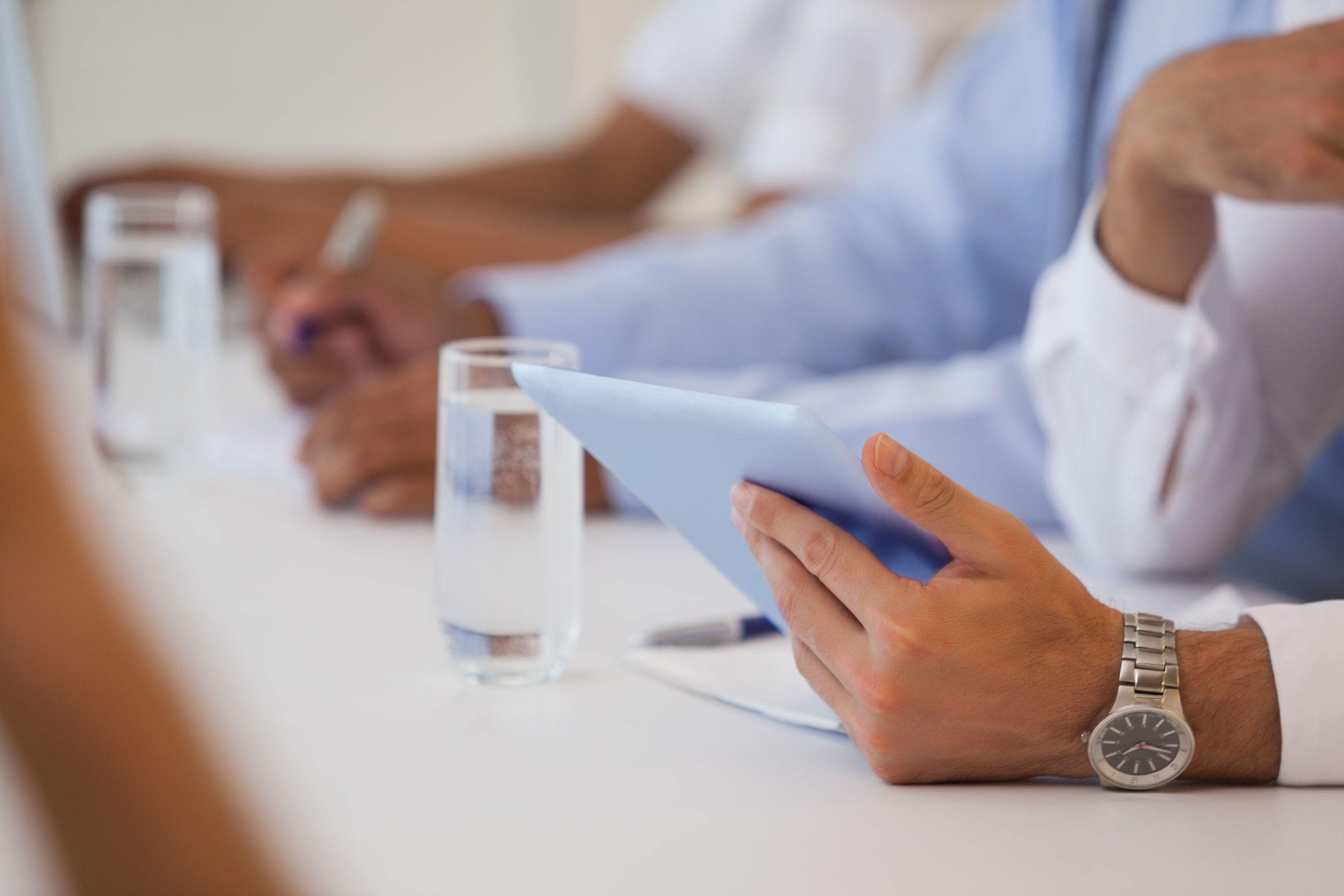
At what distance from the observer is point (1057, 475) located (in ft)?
2.51

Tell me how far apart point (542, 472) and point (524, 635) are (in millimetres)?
67

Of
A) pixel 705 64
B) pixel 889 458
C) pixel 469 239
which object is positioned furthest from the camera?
pixel 705 64

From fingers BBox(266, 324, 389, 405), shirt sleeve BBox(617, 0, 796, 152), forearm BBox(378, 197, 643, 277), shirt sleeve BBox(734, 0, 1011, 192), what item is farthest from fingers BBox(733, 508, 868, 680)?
shirt sleeve BBox(617, 0, 796, 152)

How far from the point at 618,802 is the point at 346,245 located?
31.7 inches

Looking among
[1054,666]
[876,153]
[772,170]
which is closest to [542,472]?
[1054,666]

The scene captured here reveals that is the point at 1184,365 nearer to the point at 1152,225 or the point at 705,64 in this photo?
the point at 1152,225

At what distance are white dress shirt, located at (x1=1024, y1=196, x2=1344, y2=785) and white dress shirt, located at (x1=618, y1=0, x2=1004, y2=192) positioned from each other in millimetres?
1083

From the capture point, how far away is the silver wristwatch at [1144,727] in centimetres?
44

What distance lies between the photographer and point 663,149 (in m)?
2.14

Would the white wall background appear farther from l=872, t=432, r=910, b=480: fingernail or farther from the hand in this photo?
l=872, t=432, r=910, b=480: fingernail

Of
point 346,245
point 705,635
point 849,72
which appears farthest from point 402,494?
point 849,72

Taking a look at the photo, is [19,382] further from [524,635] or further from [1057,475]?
[1057,475]

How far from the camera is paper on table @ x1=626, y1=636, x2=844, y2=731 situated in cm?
51

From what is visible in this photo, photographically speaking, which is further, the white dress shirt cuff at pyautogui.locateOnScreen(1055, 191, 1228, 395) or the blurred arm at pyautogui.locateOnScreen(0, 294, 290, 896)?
the white dress shirt cuff at pyautogui.locateOnScreen(1055, 191, 1228, 395)
